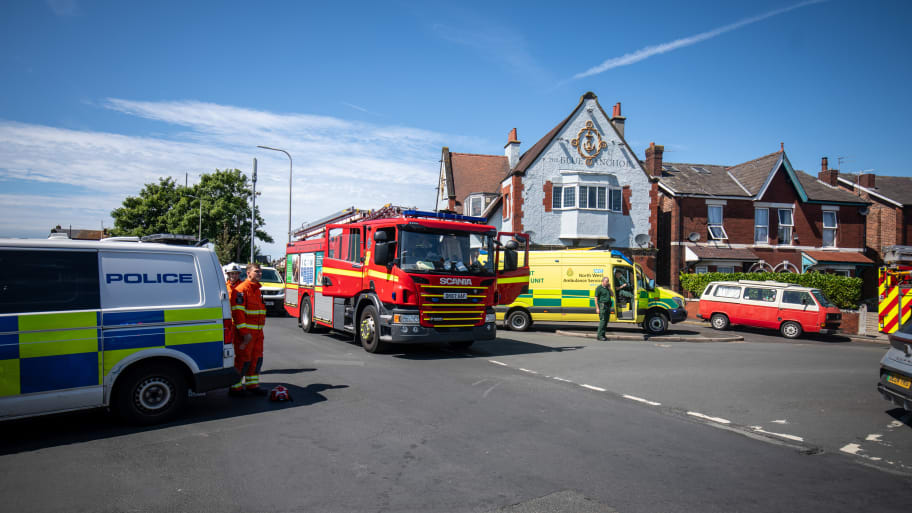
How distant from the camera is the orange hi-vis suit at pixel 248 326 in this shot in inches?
291

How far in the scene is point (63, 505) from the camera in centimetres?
401

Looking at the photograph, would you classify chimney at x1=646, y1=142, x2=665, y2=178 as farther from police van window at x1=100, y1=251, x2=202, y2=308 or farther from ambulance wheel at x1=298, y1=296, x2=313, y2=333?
police van window at x1=100, y1=251, x2=202, y2=308

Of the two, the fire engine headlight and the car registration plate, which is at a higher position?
the fire engine headlight

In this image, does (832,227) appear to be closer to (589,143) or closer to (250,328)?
(589,143)

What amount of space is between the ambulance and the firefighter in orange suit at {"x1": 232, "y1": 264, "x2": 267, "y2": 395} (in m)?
11.1

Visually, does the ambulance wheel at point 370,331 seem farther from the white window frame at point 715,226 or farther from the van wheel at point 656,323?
the white window frame at point 715,226

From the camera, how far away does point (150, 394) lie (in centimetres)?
603

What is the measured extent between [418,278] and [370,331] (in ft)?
6.00

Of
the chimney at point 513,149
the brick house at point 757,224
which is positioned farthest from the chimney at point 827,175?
the chimney at point 513,149

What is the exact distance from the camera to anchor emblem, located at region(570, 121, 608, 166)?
1202 inches

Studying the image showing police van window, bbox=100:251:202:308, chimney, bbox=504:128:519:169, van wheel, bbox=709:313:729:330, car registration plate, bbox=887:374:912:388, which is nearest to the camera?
police van window, bbox=100:251:202:308

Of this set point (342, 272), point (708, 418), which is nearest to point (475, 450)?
point (708, 418)

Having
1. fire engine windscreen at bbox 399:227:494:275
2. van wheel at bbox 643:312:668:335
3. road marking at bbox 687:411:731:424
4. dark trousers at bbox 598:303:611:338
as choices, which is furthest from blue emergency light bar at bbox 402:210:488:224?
van wheel at bbox 643:312:668:335

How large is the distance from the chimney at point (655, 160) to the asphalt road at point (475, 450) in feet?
79.6
